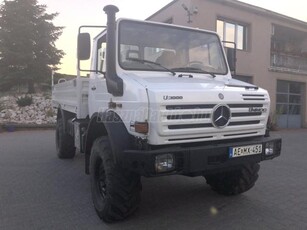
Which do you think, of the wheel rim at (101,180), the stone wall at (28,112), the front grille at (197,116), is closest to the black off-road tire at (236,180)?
the front grille at (197,116)

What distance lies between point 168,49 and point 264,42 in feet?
49.8

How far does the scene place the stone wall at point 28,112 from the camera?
1770 cm

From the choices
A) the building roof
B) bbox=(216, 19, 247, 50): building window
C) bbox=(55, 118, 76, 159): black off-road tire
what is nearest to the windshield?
bbox=(55, 118, 76, 159): black off-road tire

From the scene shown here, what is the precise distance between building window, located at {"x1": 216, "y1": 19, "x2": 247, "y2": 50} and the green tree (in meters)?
12.3

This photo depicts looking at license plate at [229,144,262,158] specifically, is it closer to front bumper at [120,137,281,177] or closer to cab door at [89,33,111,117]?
front bumper at [120,137,281,177]

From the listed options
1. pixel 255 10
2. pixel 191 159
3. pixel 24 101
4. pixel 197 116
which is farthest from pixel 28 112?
pixel 191 159

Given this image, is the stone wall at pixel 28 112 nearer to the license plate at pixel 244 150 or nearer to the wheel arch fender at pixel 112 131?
the wheel arch fender at pixel 112 131

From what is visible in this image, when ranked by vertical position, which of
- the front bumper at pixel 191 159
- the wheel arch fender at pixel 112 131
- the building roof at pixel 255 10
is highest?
the building roof at pixel 255 10

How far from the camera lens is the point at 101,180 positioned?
4.76m

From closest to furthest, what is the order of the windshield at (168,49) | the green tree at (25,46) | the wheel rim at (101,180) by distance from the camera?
the wheel rim at (101,180), the windshield at (168,49), the green tree at (25,46)

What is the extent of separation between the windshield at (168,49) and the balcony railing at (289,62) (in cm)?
1517

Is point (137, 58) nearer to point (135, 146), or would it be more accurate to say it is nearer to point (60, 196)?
point (135, 146)

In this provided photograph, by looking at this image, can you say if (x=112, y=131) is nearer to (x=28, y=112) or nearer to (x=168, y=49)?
(x=168, y=49)

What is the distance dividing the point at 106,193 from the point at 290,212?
2.53 metres
